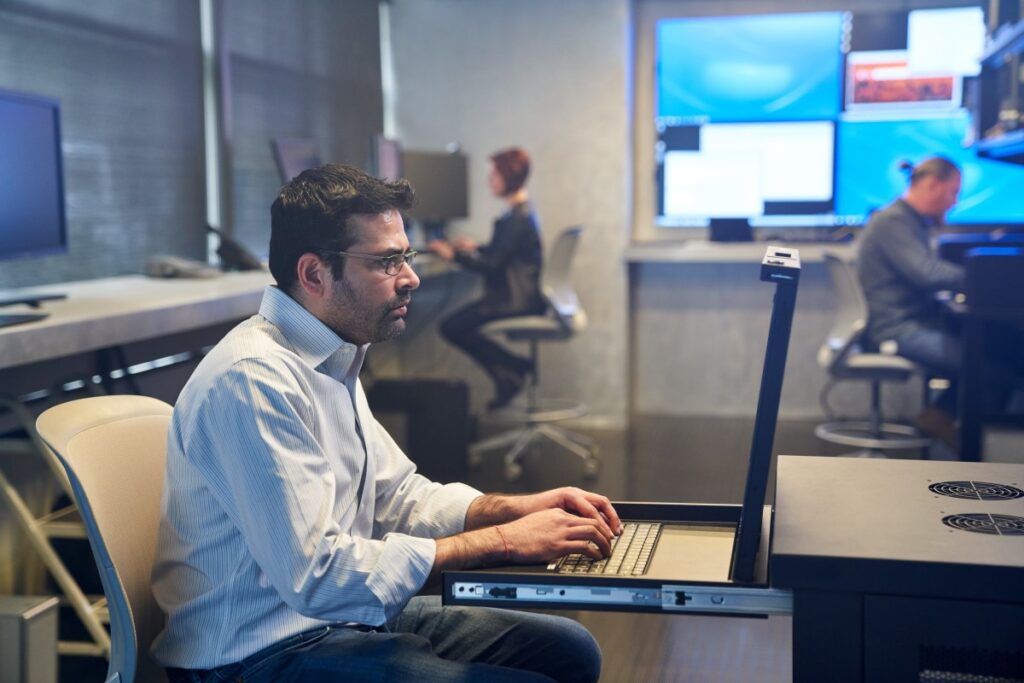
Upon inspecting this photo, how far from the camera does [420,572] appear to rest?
1.42m

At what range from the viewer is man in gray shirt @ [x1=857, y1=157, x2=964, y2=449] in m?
4.64

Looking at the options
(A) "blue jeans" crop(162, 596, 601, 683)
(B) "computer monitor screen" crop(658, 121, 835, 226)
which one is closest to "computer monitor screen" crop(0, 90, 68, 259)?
(A) "blue jeans" crop(162, 596, 601, 683)

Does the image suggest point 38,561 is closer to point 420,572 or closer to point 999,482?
point 420,572

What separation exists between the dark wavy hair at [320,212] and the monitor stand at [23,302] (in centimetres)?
126

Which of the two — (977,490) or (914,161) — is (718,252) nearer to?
Result: (914,161)

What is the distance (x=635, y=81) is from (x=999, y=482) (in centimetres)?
499

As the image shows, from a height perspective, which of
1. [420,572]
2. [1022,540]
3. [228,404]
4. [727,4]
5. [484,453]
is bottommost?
[484,453]

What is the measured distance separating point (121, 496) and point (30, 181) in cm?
179

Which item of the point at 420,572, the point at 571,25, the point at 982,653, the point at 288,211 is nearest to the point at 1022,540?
the point at 982,653

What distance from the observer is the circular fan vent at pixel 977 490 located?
1402mm

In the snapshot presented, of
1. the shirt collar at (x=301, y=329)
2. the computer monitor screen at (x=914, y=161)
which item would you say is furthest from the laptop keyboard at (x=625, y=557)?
the computer monitor screen at (x=914, y=161)

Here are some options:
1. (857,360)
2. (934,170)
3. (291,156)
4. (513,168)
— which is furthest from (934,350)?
(291,156)

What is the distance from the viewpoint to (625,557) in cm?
137

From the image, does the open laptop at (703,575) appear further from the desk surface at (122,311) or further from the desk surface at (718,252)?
the desk surface at (718,252)
